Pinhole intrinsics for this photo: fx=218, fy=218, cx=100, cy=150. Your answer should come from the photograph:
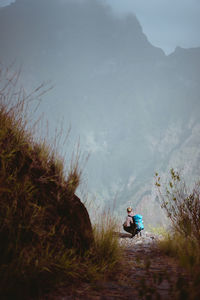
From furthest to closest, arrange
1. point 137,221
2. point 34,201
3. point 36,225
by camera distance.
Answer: point 137,221
point 34,201
point 36,225

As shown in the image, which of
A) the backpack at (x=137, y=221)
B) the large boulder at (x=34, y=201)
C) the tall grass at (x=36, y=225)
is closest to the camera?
the tall grass at (x=36, y=225)

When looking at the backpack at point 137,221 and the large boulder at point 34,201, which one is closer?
the large boulder at point 34,201

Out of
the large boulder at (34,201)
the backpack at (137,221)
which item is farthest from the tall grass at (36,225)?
the backpack at (137,221)

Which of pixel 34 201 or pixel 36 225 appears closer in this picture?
pixel 36 225

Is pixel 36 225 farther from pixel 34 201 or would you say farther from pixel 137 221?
pixel 137 221

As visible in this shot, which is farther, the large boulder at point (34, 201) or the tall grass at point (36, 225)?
the large boulder at point (34, 201)

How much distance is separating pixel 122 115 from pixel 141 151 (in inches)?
2197

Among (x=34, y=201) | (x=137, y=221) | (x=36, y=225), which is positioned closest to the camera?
(x=36, y=225)

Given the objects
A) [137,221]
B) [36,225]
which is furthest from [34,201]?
[137,221]

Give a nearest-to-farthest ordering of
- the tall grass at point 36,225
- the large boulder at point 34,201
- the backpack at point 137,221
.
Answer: the tall grass at point 36,225, the large boulder at point 34,201, the backpack at point 137,221

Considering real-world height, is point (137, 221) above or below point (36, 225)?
above

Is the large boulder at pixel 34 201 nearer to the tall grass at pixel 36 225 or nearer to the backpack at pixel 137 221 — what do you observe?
the tall grass at pixel 36 225

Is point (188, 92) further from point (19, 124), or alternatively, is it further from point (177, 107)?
point (19, 124)

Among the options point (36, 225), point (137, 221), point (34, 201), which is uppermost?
point (137, 221)
